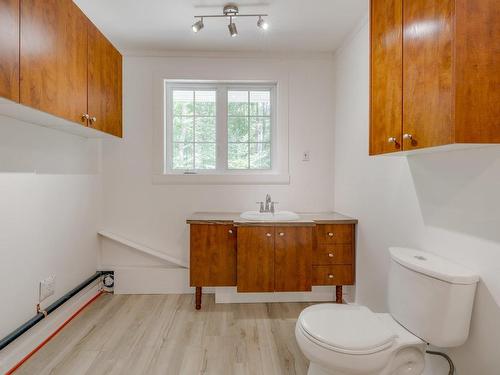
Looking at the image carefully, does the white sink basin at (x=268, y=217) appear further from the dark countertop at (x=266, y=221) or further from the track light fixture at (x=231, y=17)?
the track light fixture at (x=231, y=17)

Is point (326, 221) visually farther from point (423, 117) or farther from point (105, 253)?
point (105, 253)

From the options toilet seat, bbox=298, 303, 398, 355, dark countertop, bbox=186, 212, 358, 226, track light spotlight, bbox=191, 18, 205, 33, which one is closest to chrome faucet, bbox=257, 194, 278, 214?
dark countertop, bbox=186, 212, 358, 226

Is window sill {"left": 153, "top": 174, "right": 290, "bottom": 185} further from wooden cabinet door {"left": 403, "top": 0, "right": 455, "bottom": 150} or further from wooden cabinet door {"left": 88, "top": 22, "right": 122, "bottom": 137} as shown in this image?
wooden cabinet door {"left": 403, "top": 0, "right": 455, "bottom": 150}

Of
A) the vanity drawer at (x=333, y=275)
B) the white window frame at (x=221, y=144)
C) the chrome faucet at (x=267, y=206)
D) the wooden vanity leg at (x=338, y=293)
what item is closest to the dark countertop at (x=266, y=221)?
the chrome faucet at (x=267, y=206)

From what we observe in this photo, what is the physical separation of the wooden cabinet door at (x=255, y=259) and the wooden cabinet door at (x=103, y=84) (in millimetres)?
1276

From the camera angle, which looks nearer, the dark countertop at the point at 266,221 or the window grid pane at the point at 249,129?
the dark countertop at the point at 266,221

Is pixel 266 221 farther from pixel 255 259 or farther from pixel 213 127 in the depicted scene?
pixel 213 127

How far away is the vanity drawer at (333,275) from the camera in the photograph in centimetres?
255

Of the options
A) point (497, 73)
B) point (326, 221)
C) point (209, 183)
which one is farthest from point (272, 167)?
point (497, 73)

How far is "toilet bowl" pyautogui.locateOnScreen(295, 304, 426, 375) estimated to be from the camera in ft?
4.28

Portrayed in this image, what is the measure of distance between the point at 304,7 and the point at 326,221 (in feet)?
5.23

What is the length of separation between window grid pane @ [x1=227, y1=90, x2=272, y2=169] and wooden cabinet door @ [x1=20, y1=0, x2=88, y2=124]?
1.47 meters

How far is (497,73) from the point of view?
1057 millimetres

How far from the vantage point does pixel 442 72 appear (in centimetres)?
110
